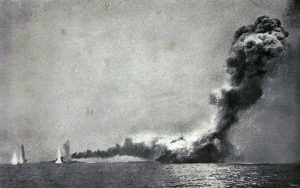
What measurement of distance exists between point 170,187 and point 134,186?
625cm

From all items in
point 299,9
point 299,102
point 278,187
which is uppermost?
point 299,9

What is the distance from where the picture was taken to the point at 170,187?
49000mm

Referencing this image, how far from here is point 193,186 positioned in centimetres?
4997

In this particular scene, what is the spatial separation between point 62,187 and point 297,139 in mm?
48911

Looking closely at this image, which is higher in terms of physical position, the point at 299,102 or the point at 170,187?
the point at 299,102

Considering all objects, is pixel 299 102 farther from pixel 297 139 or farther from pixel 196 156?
pixel 196 156

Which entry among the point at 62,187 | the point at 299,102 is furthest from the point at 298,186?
the point at 62,187

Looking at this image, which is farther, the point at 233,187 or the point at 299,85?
the point at 299,85

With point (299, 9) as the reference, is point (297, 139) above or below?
below

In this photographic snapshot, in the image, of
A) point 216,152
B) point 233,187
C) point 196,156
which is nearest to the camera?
point 233,187

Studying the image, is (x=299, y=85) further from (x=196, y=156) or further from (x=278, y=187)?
(x=196, y=156)

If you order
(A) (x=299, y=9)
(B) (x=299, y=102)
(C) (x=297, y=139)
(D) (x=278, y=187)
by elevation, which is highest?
(A) (x=299, y=9)

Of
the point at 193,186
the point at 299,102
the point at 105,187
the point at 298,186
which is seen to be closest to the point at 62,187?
the point at 105,187

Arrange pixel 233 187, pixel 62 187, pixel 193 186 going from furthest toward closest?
pixel 62 187 → pixel 193 186 → pixel 233 187
